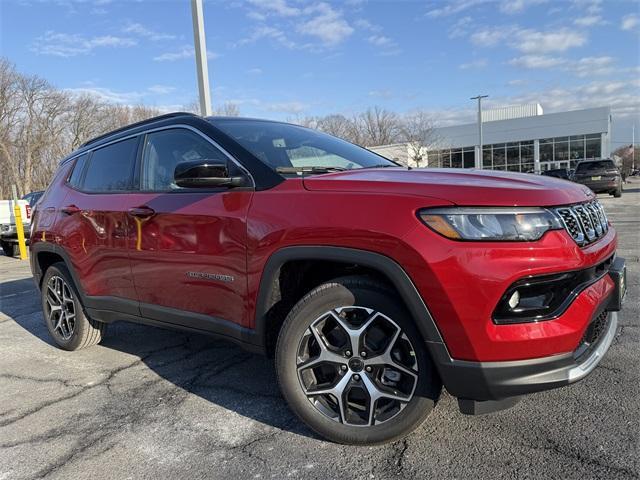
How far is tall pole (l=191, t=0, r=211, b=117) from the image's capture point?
9.23 m

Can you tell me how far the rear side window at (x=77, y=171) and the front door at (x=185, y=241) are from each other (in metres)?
1.09

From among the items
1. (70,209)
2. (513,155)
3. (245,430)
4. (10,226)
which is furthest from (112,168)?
(513,155)

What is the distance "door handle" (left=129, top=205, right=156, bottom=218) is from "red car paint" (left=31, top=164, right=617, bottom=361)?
0.03 m

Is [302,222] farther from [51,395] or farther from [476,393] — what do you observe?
[51,395]

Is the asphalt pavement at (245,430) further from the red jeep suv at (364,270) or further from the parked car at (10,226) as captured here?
the parked car at (10,226)

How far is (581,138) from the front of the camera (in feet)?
172

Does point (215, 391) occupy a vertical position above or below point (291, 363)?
below

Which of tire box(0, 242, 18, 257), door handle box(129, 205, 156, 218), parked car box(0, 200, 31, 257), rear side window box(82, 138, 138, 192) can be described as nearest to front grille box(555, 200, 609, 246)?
door handle box(129, 205, 156, 218)

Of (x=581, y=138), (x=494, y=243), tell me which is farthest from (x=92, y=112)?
(x=494, y=243)

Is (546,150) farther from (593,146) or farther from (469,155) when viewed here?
(469,155)

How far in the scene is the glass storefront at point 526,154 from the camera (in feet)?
170

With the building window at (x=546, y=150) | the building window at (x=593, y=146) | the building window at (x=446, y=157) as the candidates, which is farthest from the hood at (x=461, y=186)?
the building window at (x=546, y=150)

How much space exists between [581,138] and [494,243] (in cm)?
5776

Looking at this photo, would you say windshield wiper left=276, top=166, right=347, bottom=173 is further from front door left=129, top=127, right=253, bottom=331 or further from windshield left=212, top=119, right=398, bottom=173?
front door left=129, top=127, right=253, bottom=331
